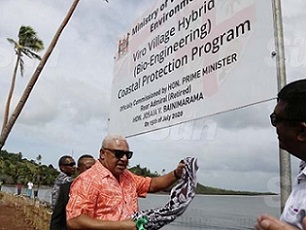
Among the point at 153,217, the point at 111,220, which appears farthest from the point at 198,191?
the point at 111,220

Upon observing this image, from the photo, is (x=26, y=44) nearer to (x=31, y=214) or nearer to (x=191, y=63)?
(x=31, y=214)

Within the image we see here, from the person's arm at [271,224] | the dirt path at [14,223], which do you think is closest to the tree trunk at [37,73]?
the dirt path at [14,223]

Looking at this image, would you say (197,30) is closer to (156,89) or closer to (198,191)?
(156,89)

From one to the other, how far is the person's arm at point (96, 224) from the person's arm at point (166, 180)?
428 mm

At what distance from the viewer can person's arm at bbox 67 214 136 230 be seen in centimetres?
182

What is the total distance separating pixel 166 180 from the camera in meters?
2.28

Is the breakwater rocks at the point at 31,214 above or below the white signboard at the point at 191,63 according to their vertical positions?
below

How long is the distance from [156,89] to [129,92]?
488mm

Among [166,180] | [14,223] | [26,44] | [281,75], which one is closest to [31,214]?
[14,223]

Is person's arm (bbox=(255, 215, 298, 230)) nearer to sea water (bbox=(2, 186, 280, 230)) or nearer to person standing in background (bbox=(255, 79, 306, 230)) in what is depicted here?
person standing in background (bbox=(255, 79, 306, 230))

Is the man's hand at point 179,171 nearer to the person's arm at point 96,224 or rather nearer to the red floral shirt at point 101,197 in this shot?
the red floral shirt at point 101,197

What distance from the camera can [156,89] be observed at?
2.77m

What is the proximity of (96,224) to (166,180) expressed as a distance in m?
0.53

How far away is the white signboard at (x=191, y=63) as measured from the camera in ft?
5.96
